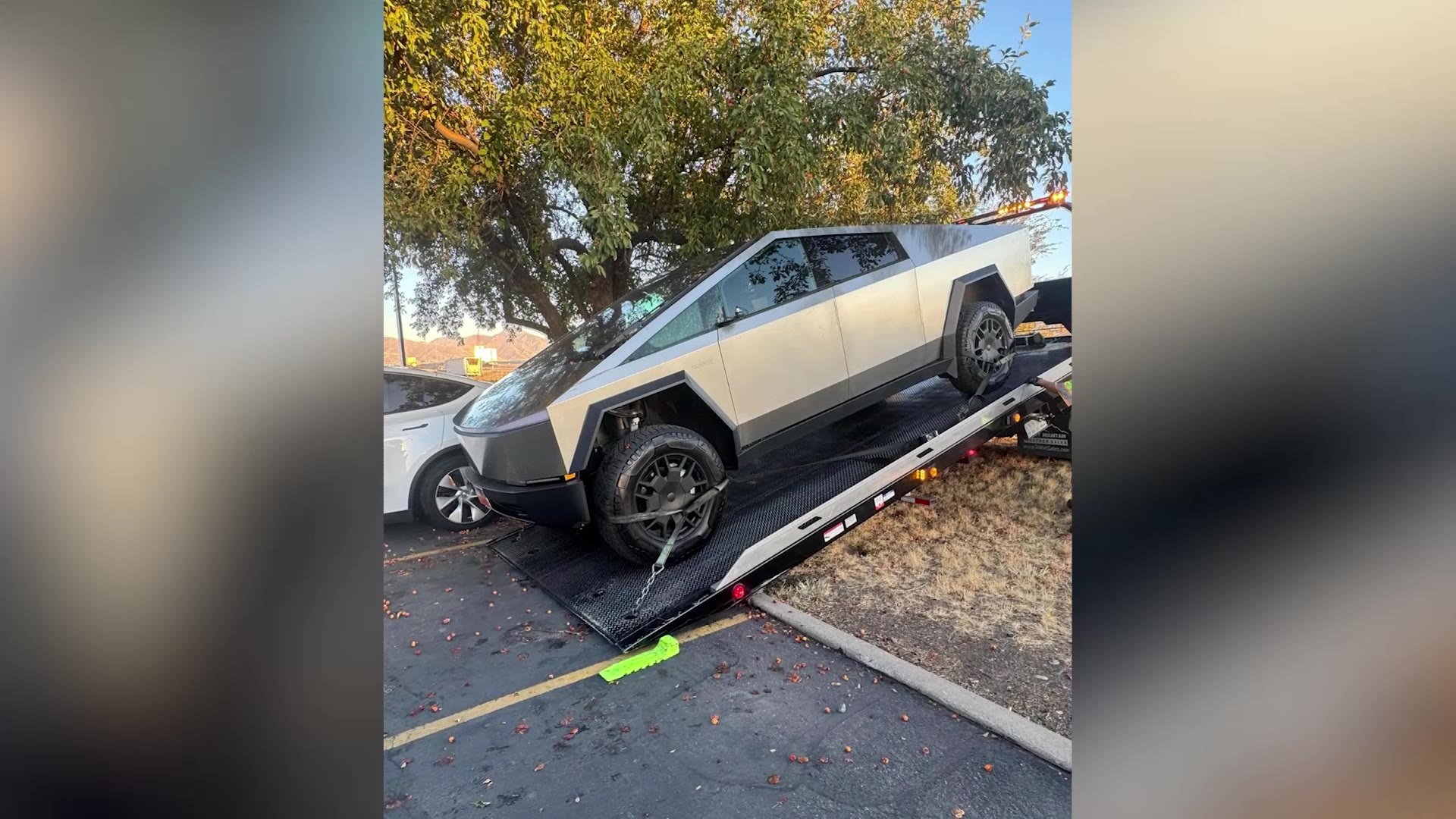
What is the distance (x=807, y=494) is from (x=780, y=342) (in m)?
0.92

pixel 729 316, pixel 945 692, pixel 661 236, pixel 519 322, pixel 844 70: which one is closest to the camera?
pixel 945 692

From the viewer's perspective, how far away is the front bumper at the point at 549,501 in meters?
3.32

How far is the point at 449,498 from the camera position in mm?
4719

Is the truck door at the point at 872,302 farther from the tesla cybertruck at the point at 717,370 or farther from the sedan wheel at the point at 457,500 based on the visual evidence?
the sedan wheel at the point at 457,500

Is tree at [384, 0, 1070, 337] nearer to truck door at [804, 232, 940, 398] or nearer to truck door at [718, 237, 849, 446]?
truck door at [804, 232, 940, 398]

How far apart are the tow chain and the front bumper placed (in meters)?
0.19

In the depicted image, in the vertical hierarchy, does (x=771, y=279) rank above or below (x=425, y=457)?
above

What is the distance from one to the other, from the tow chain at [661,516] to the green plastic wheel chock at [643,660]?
0.24 metres
